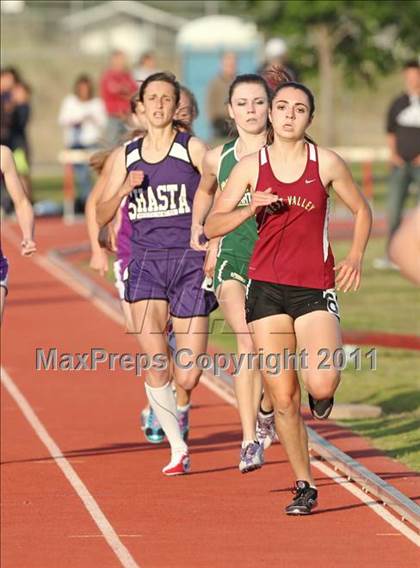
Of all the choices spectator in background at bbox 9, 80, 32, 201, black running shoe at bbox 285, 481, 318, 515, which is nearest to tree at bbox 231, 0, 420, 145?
spectator in background at bbox 9, 80, 32, 201

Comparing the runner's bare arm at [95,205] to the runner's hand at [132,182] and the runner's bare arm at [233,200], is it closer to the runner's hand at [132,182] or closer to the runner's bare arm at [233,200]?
the runner's hand at [132,182]

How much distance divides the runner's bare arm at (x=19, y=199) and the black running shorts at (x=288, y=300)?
1955 mm

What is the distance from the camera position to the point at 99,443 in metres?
11.4

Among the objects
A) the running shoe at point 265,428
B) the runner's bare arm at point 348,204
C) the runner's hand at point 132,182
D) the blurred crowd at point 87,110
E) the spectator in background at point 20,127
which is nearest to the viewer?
the runner's bare arm at point 348,204

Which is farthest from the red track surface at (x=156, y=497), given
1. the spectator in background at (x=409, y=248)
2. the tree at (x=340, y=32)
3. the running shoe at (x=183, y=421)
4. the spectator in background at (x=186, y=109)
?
the tree at (x=340, y=32)

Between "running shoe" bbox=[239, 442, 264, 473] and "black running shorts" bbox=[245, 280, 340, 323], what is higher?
"black running shorts" bbox=[245, 280, 340, 323]

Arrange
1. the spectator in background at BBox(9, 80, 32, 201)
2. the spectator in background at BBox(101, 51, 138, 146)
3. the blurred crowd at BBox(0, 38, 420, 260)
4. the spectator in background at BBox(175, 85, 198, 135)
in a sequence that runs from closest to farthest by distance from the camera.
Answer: the spectator in background at BBox(175, 85, 198, 135) → the blurred crowd at BBox(0, 38, 420, 260) → the spectator in background at BBox(9, 80, 32, 201) → the spectator in background at BBox(101, 51, 138, 146)

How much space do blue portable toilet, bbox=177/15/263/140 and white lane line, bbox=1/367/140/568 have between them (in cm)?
2845

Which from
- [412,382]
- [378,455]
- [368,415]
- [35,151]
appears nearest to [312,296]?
[378,455]

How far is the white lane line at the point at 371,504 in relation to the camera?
334 inches

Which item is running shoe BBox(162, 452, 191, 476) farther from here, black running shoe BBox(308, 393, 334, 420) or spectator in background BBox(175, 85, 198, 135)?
spectator in background BBox(175, 85, 198, 135)

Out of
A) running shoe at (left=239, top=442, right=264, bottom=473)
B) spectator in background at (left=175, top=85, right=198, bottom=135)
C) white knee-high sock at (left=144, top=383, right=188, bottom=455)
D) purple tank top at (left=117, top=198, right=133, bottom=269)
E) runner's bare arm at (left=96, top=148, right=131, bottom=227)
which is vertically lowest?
running shoe at (left=239, top=442, right=264, bottom=473)

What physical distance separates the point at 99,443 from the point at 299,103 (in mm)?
Result: 3553

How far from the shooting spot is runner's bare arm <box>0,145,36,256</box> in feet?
33.4
